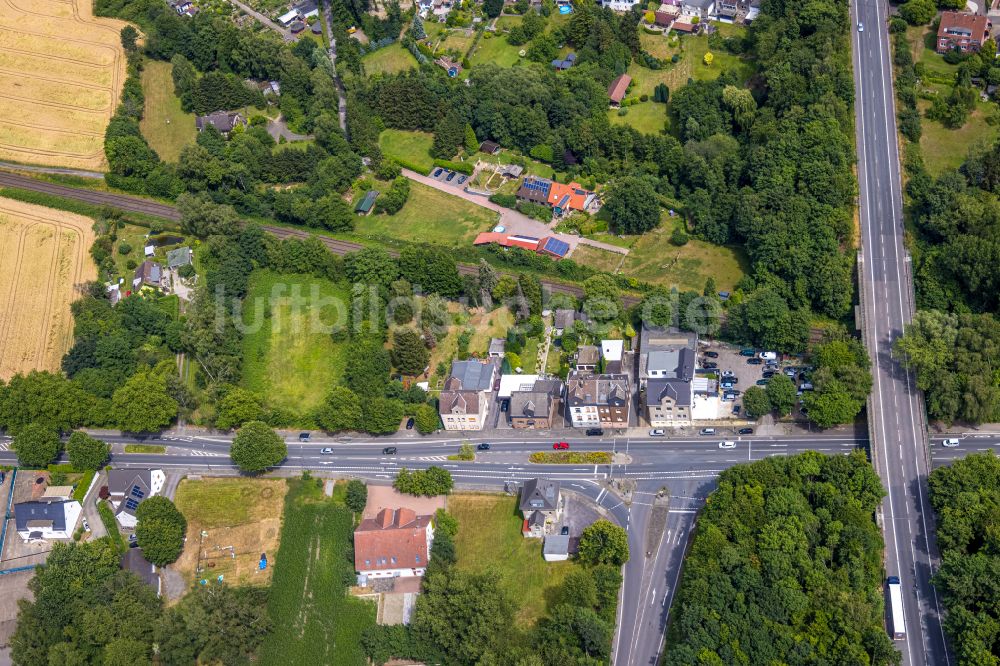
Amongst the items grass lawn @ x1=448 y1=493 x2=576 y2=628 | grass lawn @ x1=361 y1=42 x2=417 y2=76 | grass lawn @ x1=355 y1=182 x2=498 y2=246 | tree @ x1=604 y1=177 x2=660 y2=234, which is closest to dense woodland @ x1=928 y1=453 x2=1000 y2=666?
grass lawn @ x1=448 y1=493 x2=576 y2=628

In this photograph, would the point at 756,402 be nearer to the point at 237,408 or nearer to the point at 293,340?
the point at 293,340

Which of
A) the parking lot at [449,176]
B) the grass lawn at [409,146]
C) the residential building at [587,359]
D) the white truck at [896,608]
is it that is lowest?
the white truck at [896,608]

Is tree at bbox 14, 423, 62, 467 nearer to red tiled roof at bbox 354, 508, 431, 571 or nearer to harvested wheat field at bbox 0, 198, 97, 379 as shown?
harvested wheat field at bbox 0, 198, 97, 379

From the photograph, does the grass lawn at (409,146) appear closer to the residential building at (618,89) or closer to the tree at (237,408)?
the residential building at (618,89)

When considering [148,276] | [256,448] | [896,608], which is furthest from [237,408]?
[896,608]

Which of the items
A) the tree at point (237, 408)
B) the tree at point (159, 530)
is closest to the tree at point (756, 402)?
the tree at point (237, 408)

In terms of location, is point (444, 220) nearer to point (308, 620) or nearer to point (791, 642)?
point (308, 620)

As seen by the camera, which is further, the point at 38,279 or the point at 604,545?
the point at 38,279
